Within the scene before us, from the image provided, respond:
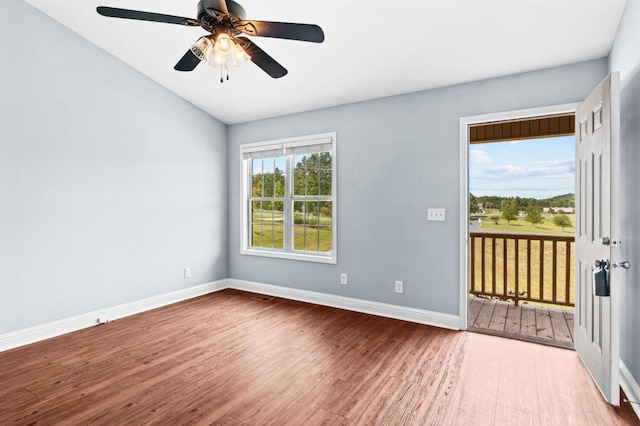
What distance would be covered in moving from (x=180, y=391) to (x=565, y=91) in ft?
12.7

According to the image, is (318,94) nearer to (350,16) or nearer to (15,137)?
(350,16)

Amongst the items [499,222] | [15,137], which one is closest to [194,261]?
[15,137]

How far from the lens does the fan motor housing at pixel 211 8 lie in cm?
166

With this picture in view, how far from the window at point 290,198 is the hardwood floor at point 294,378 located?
1.24m

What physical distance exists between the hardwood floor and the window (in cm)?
124

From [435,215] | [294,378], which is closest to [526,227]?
[435,215]

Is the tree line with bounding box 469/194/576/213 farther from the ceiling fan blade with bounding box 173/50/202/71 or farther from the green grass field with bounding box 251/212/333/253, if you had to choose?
the ceiling fan blade with bounding box 173/50/202/71

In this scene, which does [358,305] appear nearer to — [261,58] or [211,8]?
[261,58]

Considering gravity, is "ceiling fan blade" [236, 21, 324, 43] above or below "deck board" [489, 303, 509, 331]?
above

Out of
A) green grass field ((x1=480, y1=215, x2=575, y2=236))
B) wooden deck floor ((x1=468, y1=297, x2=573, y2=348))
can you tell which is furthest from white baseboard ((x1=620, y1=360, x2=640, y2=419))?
green grass field ((x1=480, y1=215, x2=575, y2=236))

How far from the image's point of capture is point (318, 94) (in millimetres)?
3824

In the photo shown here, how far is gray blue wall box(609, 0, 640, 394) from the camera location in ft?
6.72

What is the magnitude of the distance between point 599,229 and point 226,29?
105 inches

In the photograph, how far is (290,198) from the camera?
4582 millimetres
